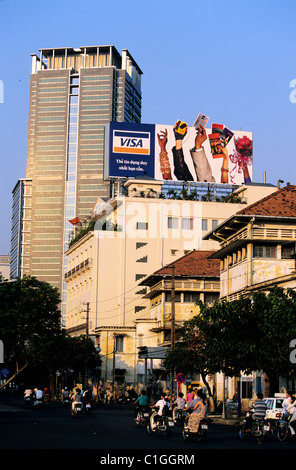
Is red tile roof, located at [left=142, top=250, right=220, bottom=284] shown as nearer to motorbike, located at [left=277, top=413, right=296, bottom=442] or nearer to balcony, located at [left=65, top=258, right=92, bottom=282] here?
balcony, located at [left=65, top=258, right=92, bottom=282]

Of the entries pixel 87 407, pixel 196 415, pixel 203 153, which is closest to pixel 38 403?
pixel 87 407

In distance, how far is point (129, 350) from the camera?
8462 cm

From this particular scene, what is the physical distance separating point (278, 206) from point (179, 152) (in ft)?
112

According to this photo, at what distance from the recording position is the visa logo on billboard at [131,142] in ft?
270

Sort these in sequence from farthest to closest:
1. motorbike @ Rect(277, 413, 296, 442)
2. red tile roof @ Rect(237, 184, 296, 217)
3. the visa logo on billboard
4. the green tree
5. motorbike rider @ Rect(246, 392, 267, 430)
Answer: the visa logo on billboard
the green tree
red tile roof @ Rect(237, 184, 296, 217)
motorbike @ Rect(277, 413, 296, 442)
motorbike rider @ Rect(246, 392, 267, 430)

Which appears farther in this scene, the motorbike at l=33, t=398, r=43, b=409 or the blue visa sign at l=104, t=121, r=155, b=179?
the blue visa sign at l=104, t=121, r=155, b=179

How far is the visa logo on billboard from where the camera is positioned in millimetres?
82312

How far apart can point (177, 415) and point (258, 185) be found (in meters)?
58.3

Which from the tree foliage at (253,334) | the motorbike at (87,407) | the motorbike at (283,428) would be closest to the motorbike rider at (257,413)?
the motorbike at (283,428)

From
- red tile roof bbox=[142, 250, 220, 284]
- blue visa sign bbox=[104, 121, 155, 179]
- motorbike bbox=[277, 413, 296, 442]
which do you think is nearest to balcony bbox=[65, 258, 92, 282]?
blue visa sign bbox=[104, 121, 155, 179]

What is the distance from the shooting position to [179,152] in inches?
3342

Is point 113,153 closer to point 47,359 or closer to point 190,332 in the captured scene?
point 47,359

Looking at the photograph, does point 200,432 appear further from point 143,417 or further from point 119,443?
point 143,417
